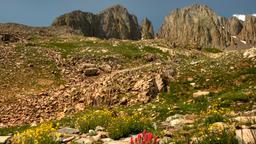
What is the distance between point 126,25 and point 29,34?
234 ft

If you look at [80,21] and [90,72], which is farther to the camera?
[80,21]

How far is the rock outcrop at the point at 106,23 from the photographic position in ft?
379

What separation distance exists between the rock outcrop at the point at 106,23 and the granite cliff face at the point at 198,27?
111ft

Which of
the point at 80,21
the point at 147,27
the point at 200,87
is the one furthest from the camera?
the point at 147,27

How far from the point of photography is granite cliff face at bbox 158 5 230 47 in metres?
169

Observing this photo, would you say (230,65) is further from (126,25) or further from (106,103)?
(126,25)

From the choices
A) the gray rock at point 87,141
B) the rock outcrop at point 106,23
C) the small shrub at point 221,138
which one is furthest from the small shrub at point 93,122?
the rock outcrop at point 106,23

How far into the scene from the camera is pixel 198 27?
17175 centimetres

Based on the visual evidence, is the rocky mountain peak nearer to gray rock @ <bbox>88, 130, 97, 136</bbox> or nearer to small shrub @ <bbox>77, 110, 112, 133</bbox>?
small shrub @ <bbox>77, 110, 112, 133</bbox>

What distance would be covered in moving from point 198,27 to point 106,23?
5483 centimetres

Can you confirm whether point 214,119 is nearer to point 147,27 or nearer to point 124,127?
point 124,127

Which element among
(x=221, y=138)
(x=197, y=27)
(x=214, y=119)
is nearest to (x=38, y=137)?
(x=221, y=138)

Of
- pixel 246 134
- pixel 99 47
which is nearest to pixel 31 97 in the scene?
pixel 99 47

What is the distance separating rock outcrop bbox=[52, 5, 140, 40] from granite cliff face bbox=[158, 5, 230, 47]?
3375cm
